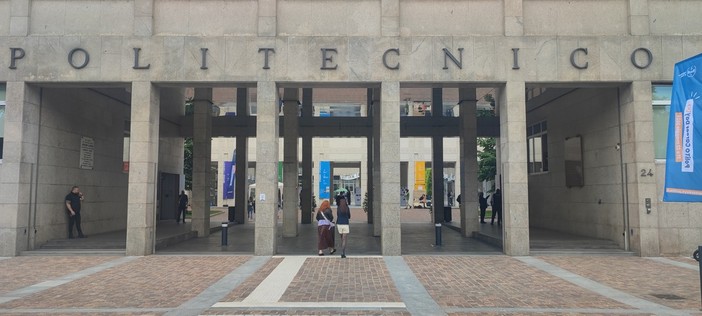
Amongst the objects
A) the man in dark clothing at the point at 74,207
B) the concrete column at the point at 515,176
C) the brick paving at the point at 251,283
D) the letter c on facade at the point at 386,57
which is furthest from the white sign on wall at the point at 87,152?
the concrete column at the point at 515,176

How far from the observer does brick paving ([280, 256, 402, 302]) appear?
8453 millimetres

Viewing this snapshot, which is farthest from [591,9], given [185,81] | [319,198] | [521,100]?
[319,198]

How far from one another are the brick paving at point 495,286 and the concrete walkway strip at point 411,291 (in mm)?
162

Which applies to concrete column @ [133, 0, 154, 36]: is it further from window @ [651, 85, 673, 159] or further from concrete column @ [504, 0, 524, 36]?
window @ [651, 85, 673, 159]

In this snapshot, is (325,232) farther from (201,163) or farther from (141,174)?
(201,163)

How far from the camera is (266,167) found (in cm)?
1402

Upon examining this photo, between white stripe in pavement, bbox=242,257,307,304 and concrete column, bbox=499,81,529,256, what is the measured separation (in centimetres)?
601

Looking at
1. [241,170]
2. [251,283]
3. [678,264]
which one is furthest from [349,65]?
[241,170]

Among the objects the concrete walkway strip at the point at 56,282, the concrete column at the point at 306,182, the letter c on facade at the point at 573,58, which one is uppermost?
the letter c on facade at the point at 573,58

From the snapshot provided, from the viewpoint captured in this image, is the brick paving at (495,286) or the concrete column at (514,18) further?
the concrete column at (514,18)

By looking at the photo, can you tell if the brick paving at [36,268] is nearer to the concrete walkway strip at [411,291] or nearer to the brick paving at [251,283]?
the brick paving at [251,283]

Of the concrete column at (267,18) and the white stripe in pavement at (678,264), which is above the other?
the concrete column at (267,18)

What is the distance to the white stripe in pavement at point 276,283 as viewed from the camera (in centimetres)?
838

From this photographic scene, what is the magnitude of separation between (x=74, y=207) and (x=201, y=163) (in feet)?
19.3
